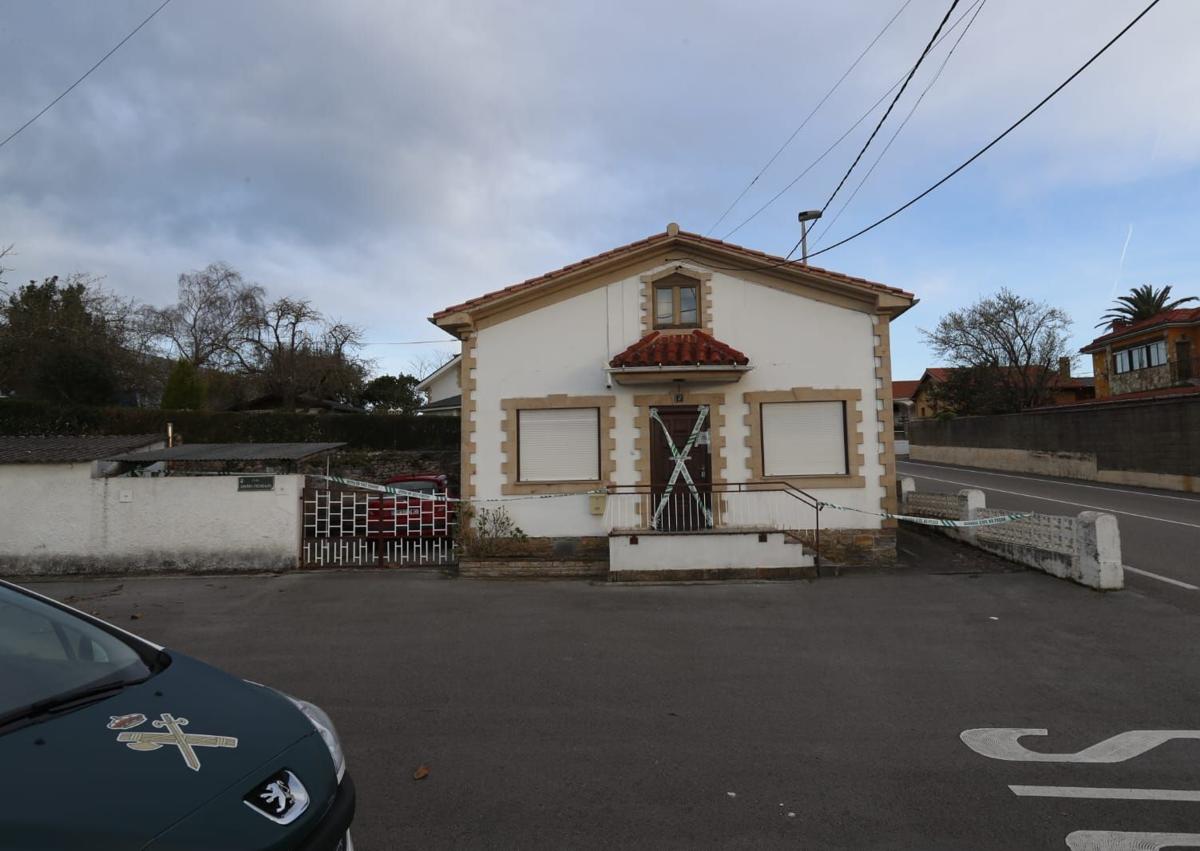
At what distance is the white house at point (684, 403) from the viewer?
1135cm

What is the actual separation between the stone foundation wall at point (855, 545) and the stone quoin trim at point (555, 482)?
3168 mm

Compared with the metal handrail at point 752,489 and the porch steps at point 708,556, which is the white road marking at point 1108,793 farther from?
the metal handrail at point 752,489

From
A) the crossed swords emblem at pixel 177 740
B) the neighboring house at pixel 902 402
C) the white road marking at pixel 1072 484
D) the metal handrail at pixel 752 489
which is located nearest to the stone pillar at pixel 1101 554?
the metal handrail at pixel 752 489

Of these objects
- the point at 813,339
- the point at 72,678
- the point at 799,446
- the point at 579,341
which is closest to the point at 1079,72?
the point at 813,339

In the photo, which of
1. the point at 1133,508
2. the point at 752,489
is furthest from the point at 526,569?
the point at 1133,508

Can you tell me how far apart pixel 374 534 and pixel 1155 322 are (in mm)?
40726

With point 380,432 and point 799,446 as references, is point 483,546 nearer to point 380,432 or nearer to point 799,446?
point 799,446

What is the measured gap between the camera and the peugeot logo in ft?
7.41

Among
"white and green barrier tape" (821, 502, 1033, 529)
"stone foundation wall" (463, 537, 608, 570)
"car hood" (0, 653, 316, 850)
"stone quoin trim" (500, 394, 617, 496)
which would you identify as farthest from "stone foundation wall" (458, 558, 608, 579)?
"car hood" (0, 653, 316, 850)

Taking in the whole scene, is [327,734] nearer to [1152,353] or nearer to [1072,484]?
[1072,484]

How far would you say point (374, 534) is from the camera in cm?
1116

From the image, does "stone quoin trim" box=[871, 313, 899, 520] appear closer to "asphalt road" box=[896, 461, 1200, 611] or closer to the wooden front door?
the wooden front door

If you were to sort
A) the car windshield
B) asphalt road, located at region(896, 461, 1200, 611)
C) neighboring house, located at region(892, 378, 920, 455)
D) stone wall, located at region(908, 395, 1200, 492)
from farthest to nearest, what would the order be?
neighboring house, located at region(892, 378, 920, 455) < stone wall, located at region(908, 395, 1200, 492) < asphalt road, located at region(896, 461, 1200, 611) < the car windshield

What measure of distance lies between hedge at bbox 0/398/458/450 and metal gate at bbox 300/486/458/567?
45.6 ft
